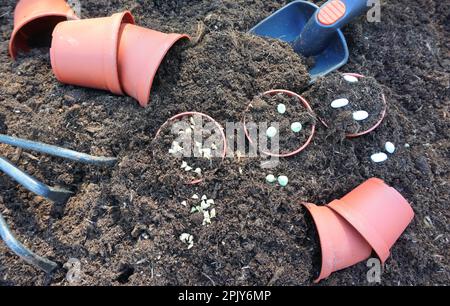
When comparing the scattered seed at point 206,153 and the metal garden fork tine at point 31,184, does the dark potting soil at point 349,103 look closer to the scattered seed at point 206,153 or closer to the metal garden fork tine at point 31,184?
the scattered seed at point 206,153

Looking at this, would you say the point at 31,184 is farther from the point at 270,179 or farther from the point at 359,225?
the point at 359,225

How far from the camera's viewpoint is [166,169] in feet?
4.45

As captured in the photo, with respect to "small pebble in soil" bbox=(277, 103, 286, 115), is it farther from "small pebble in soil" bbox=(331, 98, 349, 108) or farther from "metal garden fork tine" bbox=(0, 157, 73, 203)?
"metal garden fork tine" bbox=(0, 157, 73, 203)

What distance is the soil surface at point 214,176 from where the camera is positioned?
1.32 m

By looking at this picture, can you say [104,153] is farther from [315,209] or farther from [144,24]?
[315,209]

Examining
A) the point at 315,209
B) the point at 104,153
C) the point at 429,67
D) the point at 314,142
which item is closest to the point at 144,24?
the point at 104,153

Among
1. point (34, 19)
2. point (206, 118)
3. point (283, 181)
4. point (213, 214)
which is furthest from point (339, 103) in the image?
point (34, 19)

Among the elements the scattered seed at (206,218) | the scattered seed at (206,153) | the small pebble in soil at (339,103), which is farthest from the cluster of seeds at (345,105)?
the scattered seed at (206,218)

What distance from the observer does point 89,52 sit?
4.62 ft

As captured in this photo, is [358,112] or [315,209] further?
[358,112]

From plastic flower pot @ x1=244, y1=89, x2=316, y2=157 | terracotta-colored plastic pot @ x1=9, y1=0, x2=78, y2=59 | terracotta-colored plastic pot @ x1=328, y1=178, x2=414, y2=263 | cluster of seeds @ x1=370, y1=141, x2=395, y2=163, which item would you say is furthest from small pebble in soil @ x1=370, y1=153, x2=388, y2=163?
terracotta-colored plastic pot @ x1=9, y1=0, x2=78, y2=59

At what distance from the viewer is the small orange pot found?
129 centimetres

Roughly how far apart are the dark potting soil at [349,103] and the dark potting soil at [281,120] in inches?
2.6

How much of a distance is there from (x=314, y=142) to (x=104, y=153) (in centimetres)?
71
